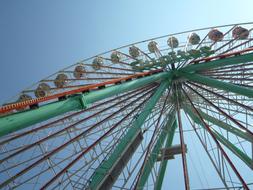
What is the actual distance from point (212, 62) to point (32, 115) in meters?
11.1

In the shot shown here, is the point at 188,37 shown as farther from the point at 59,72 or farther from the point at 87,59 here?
the point at 59,72

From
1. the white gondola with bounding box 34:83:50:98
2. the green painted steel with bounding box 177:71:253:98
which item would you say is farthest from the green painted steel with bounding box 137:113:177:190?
the white gondola with bounding box 34:83:50:98

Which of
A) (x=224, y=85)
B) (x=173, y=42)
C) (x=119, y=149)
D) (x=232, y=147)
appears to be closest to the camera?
(x=119, y=149)

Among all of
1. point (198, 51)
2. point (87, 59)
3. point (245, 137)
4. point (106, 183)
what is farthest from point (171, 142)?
point (87, 59)

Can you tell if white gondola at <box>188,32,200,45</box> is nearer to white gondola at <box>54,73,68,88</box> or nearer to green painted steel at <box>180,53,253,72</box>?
green painted steel at <box>180,53,253,72</box>

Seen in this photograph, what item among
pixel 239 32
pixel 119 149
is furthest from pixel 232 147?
pixel 239 32

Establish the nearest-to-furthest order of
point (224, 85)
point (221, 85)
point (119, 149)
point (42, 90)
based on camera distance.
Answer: point (119, 149) < point (224, 85) < point (221, 85) < point (42, 90)

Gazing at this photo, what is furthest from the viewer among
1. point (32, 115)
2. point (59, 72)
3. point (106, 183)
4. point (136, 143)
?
point (59, 72)

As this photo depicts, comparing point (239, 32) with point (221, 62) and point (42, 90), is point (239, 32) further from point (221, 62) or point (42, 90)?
point (42, 90)

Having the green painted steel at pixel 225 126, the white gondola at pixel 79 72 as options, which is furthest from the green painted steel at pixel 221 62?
the white gondola at pixel 79 72

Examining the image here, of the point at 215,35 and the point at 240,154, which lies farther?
the point at 215,35

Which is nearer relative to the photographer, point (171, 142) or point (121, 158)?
point (121, 158)

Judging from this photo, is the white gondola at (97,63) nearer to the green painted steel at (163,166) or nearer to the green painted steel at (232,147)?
the green painted steel at (163,166)

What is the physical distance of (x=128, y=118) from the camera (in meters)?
18.7
